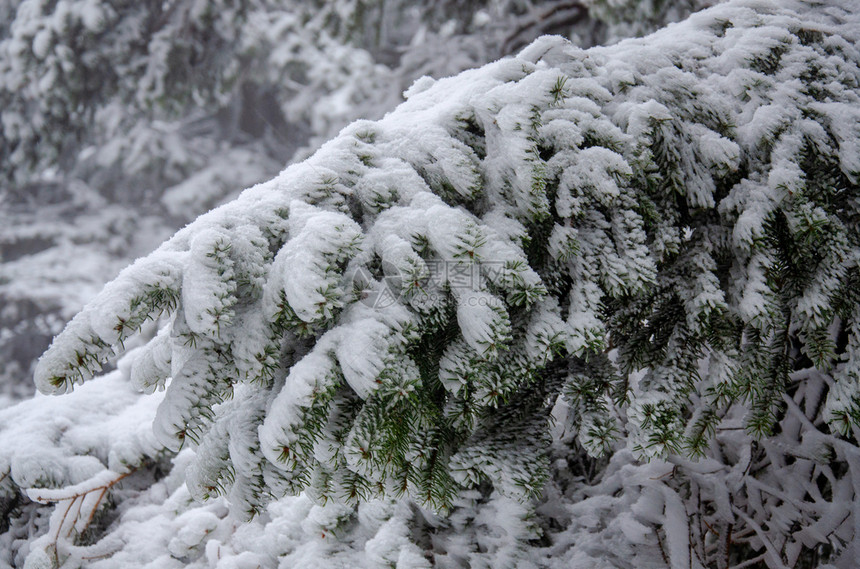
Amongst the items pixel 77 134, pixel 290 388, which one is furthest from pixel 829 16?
pixel 77 134

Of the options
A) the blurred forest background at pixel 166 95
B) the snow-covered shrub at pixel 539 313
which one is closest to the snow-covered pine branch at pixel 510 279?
the snow-covered shrub at pixel 539 313

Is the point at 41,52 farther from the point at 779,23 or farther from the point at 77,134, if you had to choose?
the point at 779,23

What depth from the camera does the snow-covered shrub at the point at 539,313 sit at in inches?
46.7

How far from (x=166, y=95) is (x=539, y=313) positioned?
239 inches

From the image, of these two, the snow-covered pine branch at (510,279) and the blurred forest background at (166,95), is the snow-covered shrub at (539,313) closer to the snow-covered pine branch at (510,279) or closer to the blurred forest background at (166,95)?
the snow-covered pine branch at (510,279)

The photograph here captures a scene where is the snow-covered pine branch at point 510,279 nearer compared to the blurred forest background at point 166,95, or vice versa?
the snow-covered pine branch at point 510,279

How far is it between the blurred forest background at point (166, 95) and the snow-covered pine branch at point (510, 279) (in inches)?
94.8

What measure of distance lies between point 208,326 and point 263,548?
1.17 metres

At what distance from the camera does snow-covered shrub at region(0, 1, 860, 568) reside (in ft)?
3.89

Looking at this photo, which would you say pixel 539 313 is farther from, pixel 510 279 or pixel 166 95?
pixel 166 95

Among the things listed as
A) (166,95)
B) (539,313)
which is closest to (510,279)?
(539,313)

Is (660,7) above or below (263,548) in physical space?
above

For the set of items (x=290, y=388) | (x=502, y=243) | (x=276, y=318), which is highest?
(x=502, y=243)

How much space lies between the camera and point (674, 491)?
176 centimetres
